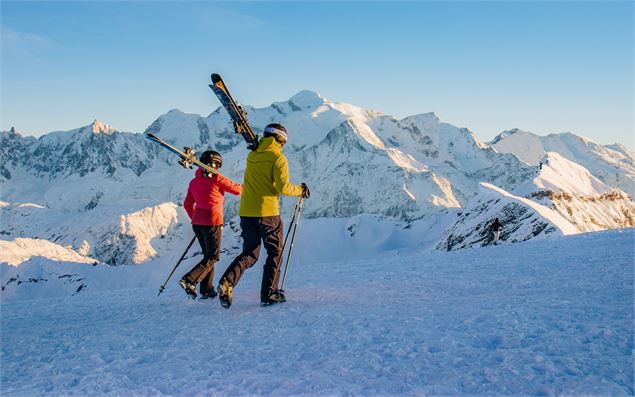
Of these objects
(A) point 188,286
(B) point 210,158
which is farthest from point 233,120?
(A) point 188,286

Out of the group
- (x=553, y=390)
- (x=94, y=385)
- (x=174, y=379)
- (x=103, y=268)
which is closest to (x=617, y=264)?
(x=553, y=390)

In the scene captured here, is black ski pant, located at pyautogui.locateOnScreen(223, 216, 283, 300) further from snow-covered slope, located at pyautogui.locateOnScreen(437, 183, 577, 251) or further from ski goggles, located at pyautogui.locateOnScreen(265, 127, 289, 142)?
snow-covered slope, located at pyautogui.locateOnScreen(437, 183, 577, 251)

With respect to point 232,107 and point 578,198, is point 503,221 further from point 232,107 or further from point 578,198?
point 232,107

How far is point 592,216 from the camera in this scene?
201ft

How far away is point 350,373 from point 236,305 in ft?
12.3

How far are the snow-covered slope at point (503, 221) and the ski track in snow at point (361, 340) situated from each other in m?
30.2

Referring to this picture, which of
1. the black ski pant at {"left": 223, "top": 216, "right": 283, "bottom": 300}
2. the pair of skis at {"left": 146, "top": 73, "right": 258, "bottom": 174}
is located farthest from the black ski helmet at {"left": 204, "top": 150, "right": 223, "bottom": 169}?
the black ski pant at {"left": 223, "top": 216, "right": 283, "bottom": 300}

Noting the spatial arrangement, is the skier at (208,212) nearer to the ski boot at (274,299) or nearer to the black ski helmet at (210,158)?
the black ski helmet at (210,158)

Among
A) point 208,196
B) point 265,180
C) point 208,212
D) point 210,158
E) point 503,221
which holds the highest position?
point 210,158

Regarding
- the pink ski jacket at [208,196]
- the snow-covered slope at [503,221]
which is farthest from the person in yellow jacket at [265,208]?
the snow-covered slope at [503,221]

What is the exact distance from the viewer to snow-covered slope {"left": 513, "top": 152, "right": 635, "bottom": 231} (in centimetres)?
5784

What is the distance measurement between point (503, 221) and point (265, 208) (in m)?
44.2

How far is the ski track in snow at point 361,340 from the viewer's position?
4324 mm

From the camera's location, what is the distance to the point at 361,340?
5.45 metres
